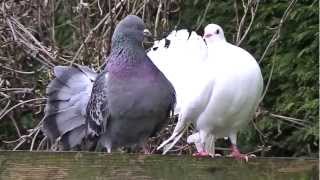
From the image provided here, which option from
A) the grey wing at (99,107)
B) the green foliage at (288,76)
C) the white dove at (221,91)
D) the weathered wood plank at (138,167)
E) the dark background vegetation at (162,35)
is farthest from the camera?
the green foliage at (288,76)

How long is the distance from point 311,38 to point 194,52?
1.63 metres

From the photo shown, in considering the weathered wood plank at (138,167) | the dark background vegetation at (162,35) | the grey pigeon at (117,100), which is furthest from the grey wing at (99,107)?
the dark background vegetation at (162,35)

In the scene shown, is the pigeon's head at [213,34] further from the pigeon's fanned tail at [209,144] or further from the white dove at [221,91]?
the pigeon's fanned tail at [209,144]

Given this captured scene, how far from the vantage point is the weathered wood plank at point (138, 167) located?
5.14ft

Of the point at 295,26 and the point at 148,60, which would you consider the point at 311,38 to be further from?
the point at 148,60

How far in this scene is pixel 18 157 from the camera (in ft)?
5.15

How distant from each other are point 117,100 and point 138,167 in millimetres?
729

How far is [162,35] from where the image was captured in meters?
3.47

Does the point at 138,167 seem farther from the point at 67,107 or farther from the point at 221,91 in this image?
the point at 67,107

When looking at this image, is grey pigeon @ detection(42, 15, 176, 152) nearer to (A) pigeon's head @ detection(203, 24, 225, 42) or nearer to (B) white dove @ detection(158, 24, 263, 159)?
(B) white dove @ detection(158, 24, 263, 159)

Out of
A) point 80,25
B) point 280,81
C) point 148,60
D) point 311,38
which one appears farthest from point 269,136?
point 148,60

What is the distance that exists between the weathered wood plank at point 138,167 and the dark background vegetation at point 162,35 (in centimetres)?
152

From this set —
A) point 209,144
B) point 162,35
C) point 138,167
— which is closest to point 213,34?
point 209,144

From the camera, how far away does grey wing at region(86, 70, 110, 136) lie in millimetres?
2369
